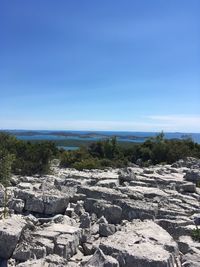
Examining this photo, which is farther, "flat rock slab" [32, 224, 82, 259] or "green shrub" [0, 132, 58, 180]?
"green shrub" [0, 132, 58, 180]

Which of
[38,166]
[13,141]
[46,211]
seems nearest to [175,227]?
[46,211]

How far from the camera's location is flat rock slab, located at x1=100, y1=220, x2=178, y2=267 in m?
7.41

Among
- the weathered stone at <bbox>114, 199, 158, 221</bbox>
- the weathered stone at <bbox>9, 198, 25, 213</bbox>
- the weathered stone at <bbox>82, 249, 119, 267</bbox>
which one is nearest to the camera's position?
the weathered stone at <bbox>82, 249, 119, 267</bbox>

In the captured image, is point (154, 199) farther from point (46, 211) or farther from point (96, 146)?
point (96, 146)

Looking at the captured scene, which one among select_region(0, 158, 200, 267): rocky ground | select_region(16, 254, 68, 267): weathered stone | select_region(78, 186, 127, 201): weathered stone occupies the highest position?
select_region(78, 186, 127, 201): weathered stone

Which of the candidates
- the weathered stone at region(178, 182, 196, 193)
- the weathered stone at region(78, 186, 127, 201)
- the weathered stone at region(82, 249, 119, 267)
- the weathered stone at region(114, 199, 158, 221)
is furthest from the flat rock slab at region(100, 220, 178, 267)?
the weathered stone at region(178, 182, 196, 193)

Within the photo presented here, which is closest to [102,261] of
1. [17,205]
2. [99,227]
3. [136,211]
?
[99,227]

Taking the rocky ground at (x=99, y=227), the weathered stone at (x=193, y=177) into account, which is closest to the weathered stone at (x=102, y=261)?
the rocky ground at (x=99, y=227)

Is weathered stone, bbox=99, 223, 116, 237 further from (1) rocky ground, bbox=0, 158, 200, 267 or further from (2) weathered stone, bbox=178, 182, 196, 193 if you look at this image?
(2) weathered stone, bbox=178, 182, 196, 193

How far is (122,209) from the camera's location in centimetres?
1161

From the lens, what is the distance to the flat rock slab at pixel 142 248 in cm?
741

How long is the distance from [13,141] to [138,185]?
11589mm

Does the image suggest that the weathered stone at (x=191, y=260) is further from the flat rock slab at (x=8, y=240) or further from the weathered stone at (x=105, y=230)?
the flat rock slab at (x=8, y=240)

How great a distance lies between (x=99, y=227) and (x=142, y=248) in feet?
7.75
